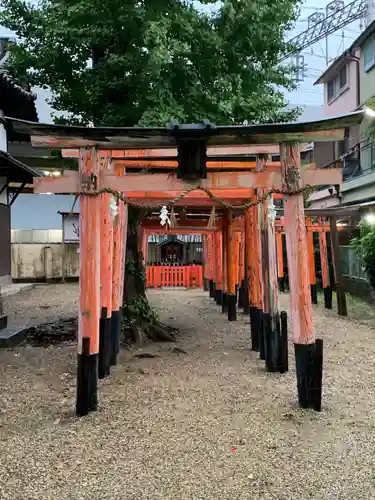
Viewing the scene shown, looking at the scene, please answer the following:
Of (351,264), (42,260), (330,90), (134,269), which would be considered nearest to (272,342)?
(134,269)

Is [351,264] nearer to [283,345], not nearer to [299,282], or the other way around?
[283,345]

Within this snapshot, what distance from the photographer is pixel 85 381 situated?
4.92 meters

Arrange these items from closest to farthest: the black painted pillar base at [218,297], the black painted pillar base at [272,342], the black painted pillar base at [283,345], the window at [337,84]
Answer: the black painted pillar base at [283,345] → the black painted pillar base at [272,342] → the black painted pillar base at [218,297] → the window at [337,84]

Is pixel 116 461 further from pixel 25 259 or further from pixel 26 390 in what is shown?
pixel 25 259

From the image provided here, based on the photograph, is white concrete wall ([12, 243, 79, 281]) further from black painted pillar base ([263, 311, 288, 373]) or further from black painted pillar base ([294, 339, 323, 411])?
black painted pillar base ([294, 339, 323, 411])

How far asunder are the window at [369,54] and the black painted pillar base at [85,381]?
57.1 ft

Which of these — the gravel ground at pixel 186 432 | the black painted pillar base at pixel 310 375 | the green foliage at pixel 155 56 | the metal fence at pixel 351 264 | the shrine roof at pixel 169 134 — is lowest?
the gravel ground at pixel 186 432

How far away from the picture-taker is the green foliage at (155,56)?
23.8ft

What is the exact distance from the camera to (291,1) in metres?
7.91

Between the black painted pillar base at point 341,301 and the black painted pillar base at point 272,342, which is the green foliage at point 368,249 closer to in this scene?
the black painted pillar base at point 341,301

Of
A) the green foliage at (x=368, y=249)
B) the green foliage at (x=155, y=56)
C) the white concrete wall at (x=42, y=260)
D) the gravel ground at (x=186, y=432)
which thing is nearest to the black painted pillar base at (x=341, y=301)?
the green foliage at (x=368, y=249)

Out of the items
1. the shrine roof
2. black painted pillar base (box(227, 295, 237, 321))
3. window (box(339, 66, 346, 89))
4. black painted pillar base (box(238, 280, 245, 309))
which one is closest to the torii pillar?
the shrine roof

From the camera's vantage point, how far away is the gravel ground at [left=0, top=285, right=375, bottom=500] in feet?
11.2

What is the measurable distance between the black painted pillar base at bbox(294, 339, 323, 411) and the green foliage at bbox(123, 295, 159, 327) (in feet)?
14.6
